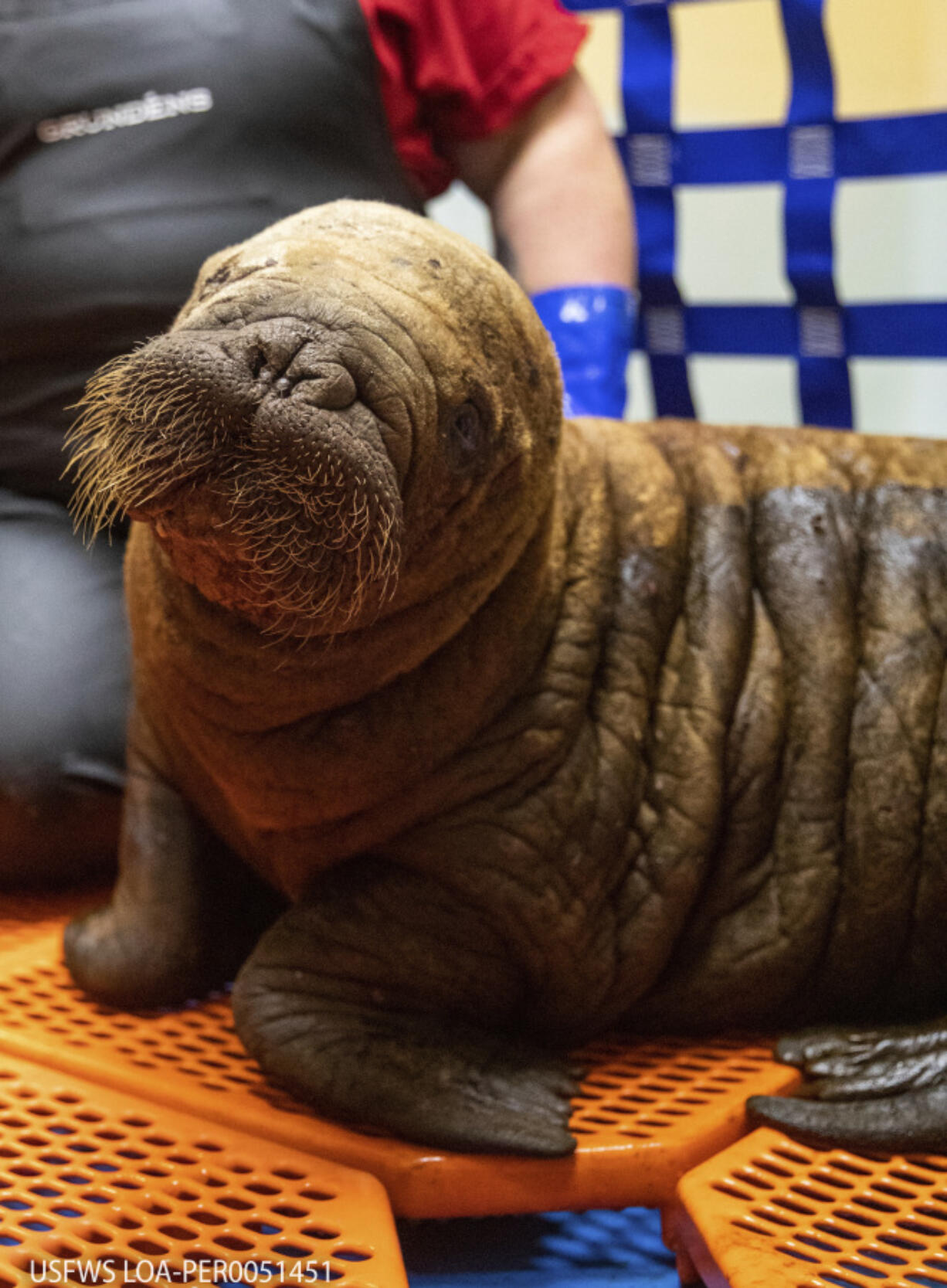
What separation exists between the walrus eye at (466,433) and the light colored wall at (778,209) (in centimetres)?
167

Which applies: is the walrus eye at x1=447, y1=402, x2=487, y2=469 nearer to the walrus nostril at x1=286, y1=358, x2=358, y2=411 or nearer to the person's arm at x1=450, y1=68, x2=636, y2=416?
the walrus nostril at x1=286, y1=358, x2=358, y2=411

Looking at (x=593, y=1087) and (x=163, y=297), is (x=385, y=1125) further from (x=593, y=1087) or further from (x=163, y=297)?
(x=163, y=297)

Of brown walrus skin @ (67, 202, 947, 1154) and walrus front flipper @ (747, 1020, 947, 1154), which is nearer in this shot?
brown walrus skin @ (67, 202, 947, 1154)

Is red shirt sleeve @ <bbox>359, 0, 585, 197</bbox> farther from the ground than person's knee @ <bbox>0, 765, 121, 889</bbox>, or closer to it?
farther from the ground

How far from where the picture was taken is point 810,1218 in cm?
154

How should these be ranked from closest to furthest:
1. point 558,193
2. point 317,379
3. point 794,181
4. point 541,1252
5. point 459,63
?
1. point 317,379
2. point 541,1252
3. point 459,63
4. point 558,193
5. point 794,181

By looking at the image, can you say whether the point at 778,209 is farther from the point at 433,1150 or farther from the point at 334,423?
the point at 433,1150

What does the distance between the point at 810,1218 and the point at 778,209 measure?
161 inches

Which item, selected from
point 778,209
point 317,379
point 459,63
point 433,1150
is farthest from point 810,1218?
point 778,209

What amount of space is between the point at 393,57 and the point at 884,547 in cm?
137

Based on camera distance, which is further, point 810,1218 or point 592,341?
point 592,341

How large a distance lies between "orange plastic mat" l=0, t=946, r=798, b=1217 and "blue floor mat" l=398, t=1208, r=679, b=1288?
2.6 inches

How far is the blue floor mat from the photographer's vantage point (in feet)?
5.23

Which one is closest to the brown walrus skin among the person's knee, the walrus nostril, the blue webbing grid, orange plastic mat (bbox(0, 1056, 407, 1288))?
the walrus nostril
